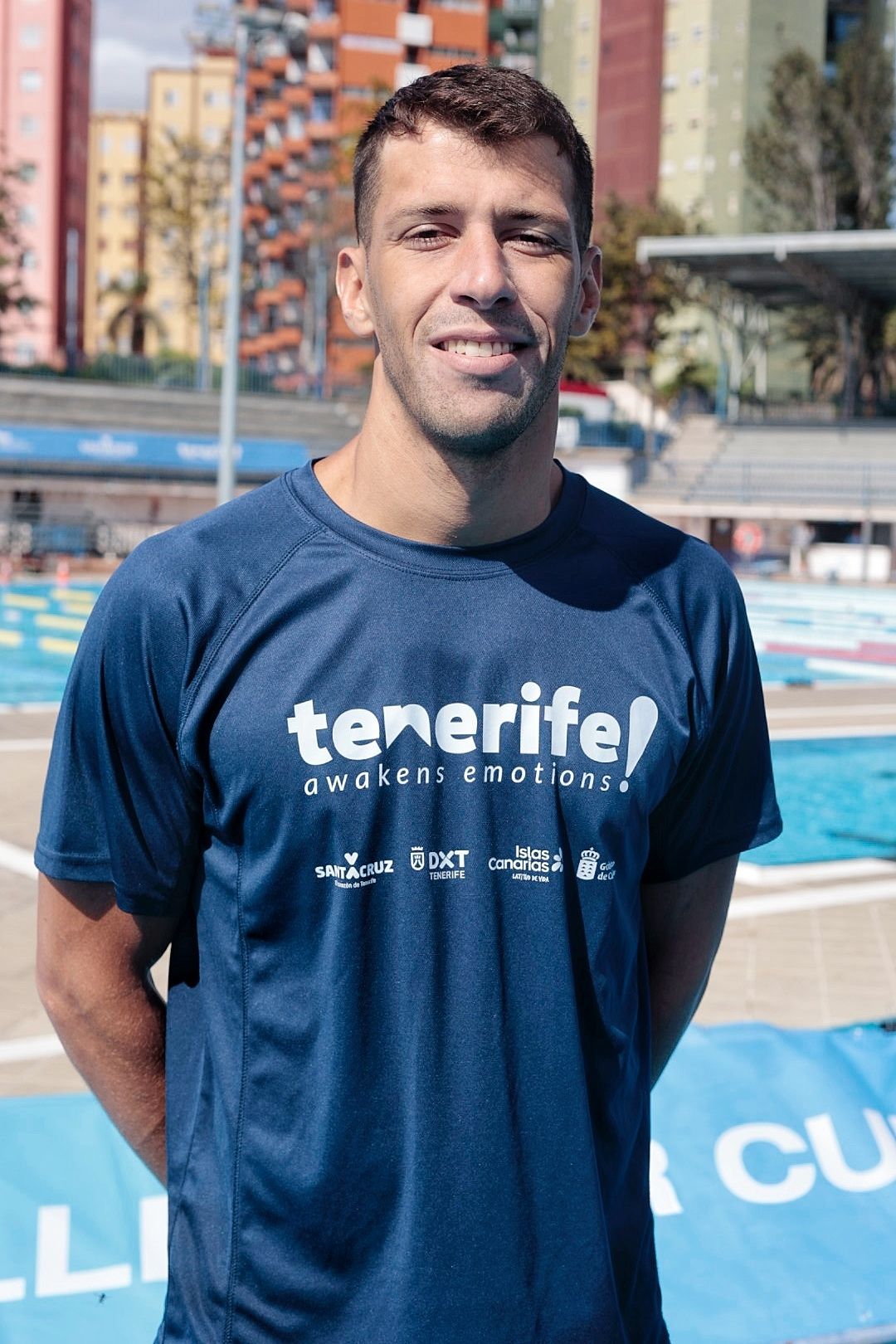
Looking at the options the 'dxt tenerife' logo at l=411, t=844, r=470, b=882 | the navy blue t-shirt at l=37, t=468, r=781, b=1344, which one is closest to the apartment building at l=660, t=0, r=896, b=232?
the navy blue t-shirt at l=37, t=468, r=781, b=1344

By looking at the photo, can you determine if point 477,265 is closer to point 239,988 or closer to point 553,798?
point 553,798

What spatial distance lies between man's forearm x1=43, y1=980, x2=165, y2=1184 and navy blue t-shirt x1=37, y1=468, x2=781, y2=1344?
6.5 inches

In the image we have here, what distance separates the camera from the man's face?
1693 millimetres

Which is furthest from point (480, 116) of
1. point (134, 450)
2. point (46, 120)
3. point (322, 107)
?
point (46, 120)

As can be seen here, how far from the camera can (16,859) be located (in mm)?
7902

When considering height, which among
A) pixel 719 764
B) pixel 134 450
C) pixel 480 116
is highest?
pixel 134 450

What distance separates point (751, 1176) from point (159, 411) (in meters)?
37.3

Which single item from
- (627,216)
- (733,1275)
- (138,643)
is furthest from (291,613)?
(627,216)

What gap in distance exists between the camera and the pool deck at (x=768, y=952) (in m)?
5.30

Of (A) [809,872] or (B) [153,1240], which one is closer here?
(B) [153,1240]

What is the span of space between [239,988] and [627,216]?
2054 inches

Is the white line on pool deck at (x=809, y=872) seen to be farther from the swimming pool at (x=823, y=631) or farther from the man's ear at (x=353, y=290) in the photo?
the man's ear at (x=353, y=290)

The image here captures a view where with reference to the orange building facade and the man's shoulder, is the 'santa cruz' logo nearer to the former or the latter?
the man's shoulder

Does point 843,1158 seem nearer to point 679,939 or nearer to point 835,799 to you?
point 679,939
